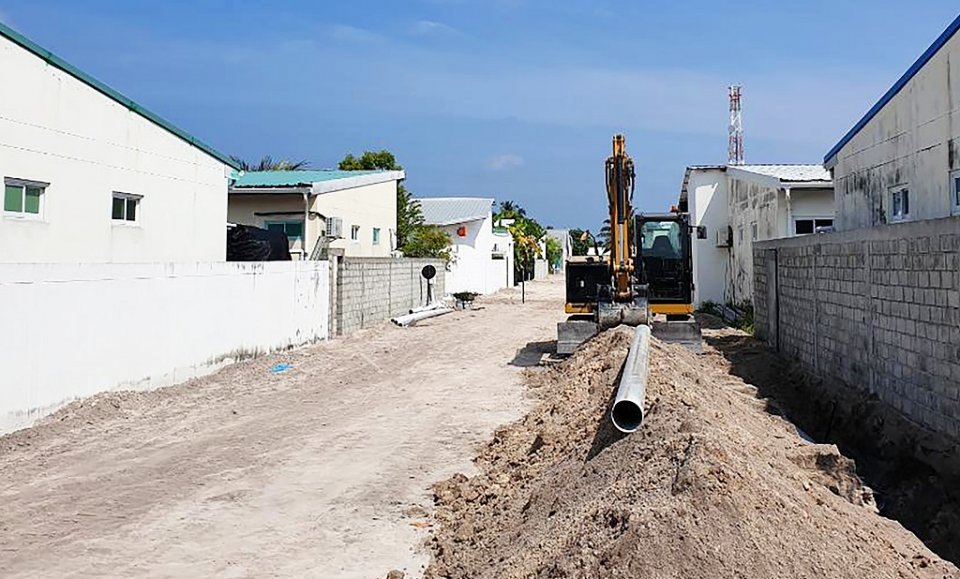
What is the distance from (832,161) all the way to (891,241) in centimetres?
882

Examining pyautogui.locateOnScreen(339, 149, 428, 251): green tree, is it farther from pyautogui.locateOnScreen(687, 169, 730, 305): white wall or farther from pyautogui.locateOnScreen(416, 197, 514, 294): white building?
pyautogui.locateOnScreen(687, 169, 730, 305): white wall

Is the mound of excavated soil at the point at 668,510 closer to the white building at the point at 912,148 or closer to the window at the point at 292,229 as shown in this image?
the white building at the point at 912,148

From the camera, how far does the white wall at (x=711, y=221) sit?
91.1ft

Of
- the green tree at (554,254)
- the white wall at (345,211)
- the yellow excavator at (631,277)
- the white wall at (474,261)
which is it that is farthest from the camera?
the green tree at (554,254)

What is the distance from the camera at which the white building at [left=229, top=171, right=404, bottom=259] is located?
2198 centimetres

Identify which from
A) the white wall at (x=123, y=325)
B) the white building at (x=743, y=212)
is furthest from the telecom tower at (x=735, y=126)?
the white wall at (x=123, y=325)

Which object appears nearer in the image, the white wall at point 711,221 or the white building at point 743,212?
the white building at point 743,212

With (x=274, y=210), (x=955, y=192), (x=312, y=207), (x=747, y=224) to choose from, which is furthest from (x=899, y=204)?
(x=274, y=210)

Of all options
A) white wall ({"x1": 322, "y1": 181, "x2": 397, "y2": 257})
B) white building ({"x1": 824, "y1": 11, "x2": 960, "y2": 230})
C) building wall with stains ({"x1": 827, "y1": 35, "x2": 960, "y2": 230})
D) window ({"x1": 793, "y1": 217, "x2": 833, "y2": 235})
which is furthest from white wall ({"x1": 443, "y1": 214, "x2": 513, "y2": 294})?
building wall with stains ({"x1": 827, "y1": 35, "x2": 960, "y2": 230})

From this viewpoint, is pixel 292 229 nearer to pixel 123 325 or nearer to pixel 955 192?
pixel 123 325

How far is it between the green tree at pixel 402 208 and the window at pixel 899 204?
22.7 m

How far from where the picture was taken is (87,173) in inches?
522

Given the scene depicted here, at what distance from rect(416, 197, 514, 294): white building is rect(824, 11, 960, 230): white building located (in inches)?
899

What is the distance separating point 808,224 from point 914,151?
335 inches
